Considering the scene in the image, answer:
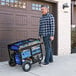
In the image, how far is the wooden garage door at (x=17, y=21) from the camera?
7.64m

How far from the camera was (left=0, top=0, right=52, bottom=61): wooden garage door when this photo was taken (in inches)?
301

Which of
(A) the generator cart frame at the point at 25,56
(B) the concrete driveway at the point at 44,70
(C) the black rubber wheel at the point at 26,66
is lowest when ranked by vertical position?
(B) the concrete driveway at the point at 44,70

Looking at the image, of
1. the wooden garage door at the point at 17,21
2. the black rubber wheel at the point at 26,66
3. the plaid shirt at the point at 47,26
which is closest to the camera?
the black rubber wheel at the point at 26,66

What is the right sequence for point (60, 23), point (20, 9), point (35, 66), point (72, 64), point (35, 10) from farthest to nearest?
point (60, 23), point (35, 10), point (20, 9), point (72, 64), point (35, 66)

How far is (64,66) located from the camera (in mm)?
7277

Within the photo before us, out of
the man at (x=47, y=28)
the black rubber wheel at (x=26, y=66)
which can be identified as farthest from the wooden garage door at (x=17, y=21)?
the black rubber wheel at (x=26, y=66)

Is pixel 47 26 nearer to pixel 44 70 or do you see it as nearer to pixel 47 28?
pixel 47 28

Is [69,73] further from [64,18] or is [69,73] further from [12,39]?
[64,18]

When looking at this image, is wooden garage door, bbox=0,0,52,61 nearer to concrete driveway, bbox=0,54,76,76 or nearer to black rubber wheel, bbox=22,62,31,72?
concrete driveway, bbox=0,54,76,76

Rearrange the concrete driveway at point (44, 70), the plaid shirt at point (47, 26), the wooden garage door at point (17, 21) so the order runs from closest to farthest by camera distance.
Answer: the concrete driveway at point (44, 70) < the plaid shirt at point (47, 26) < the wooden garage door at point (17, 21)

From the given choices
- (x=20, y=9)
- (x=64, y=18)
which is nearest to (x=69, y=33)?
(x=64, y=18)

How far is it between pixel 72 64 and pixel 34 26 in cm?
215

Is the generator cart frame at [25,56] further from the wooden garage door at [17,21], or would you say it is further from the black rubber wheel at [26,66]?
the wooden garage door at [17,21]

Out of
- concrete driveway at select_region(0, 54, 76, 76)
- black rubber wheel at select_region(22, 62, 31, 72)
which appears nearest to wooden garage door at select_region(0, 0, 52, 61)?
concrete driveway at select_region(0, 54, 76, 76)
